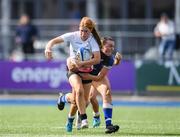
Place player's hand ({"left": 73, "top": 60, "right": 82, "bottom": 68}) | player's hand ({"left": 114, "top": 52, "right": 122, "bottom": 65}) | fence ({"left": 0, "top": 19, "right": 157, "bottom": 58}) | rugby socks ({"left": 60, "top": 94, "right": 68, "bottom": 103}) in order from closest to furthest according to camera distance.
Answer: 1. player's hand ({"left": 73, "top": 60, "right": 82, "bottom": 68})
2. player's hand ({"left": 114, "top": 52, "right": 122, "bottom": 65})
3. rugby socks ({"left": 60, "top": 94, "right": 68, "bottom": 103})
4. fence ({"left": 0, "top": 19, "right": 157, "bottom": 58})

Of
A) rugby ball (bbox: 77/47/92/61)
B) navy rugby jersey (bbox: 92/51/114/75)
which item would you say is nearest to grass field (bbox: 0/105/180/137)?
navy rugby jersey (bbox: 92/51/114/75)

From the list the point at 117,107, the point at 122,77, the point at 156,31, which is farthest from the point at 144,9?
the point at 117,107

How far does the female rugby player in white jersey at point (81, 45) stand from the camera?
1346 centimetres

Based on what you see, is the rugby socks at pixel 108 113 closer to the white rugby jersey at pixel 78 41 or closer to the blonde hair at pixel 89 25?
the white rugby jersey at pixel 78 41

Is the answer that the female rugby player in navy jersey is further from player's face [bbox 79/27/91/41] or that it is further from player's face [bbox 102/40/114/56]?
player's face [bbox 79/27/91/41]

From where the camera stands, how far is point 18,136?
1262 cm

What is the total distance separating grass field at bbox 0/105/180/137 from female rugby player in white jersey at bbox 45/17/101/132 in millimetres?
535

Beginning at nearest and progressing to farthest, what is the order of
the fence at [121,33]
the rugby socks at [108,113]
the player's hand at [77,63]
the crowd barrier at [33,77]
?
the rugby socks at [108,113] → the player's hand at [77,63] → the crowd barrier at [33,77] → the fence at [121,33]

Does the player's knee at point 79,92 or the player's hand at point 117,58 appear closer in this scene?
the player's knee at point 79,92

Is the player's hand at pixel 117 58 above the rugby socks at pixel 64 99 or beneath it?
above

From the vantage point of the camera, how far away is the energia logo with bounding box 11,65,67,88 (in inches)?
1024

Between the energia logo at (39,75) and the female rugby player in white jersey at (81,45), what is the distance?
1215 cm

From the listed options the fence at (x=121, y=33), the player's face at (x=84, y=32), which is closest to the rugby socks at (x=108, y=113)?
the player's face at (x=84, y=32)

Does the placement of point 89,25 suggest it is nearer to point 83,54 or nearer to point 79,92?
point 83,54
